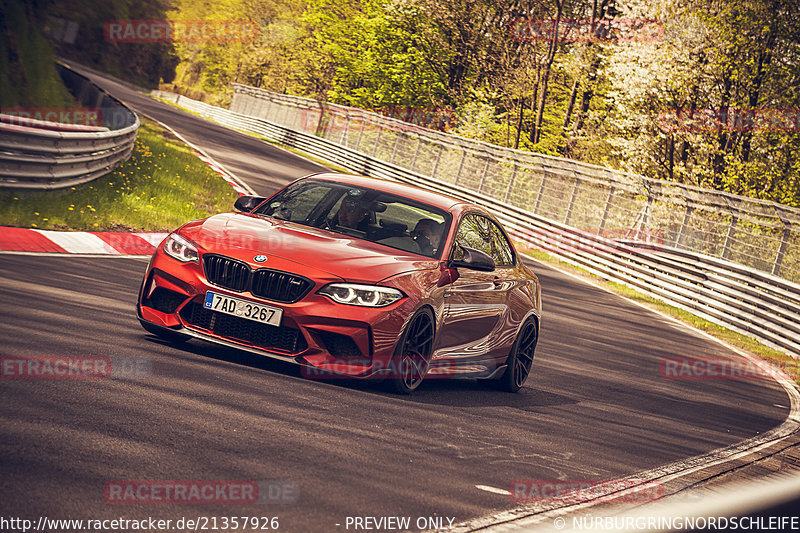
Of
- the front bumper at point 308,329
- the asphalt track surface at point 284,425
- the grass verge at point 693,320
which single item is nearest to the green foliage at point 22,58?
the asphalt track surface at point 284,425

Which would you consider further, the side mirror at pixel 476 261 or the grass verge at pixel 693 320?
the grass verge at pixel 693 320

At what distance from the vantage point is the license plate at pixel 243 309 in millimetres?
6914

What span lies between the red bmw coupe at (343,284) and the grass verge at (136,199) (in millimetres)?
5932

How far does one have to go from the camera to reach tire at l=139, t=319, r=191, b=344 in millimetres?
7359

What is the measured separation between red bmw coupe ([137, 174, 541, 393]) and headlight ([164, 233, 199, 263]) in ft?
0.04

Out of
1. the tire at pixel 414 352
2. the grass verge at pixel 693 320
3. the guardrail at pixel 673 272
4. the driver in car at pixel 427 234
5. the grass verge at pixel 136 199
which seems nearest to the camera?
the tire at pixel 414 352

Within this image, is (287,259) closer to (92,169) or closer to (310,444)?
(310,444)

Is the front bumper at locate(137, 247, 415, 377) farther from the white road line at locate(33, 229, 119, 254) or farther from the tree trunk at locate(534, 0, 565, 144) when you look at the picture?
the tree trunk at locate(534, 0, 565, 144)

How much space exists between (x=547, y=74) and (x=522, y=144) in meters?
4.39

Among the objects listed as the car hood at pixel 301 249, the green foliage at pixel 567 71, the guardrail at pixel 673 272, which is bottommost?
the guardrail at pixel 673 272

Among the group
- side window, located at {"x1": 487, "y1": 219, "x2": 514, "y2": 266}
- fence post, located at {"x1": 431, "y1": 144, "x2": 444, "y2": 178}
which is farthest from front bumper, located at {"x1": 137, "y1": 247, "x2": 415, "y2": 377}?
fence post, located at {"x1": 431, "y1": 144, "x2": 444, "y2": 178}

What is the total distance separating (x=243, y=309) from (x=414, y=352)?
1310mm

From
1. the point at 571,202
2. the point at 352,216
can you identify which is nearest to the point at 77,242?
the point at 352,216

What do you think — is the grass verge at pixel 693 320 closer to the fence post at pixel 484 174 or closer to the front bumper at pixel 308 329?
the fence post at pixel 484 174
